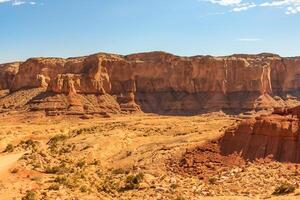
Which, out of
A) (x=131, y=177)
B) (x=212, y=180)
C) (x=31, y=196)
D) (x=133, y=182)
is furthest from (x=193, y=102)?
(x=31, y=196)

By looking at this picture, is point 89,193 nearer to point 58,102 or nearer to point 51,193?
point 51,193

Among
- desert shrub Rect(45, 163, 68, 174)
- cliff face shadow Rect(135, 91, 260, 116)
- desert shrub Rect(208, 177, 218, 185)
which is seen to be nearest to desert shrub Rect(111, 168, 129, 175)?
desert shrub Rect(208, 177, 218, 185)

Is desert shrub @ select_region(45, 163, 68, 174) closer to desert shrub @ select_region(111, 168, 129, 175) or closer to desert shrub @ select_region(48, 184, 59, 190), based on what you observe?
desert shrub @ select_region(48, 184, 59, 190)

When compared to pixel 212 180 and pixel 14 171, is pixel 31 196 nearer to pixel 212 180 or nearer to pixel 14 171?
pixel 14 171

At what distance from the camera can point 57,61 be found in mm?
107375

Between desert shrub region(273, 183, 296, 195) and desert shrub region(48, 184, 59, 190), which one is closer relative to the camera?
desert shrub region(48, 184, 59, 190)

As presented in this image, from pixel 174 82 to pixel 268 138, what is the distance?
70.1m

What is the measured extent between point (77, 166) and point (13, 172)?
19.3ft

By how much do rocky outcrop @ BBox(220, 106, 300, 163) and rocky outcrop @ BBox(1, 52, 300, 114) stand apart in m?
61.8

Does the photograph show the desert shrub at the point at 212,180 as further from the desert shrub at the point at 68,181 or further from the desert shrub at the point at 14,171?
the desert shrub at the point at 14,171

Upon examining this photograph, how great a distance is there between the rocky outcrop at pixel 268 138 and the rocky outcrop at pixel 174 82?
6183 cm

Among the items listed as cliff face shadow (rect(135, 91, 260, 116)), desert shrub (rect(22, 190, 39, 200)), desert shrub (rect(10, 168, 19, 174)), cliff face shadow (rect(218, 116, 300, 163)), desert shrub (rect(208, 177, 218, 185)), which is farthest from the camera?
cliff face shadow (rect(135, 91, 260, 116))

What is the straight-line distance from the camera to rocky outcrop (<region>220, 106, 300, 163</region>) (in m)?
28.5

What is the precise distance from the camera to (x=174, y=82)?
326ft
